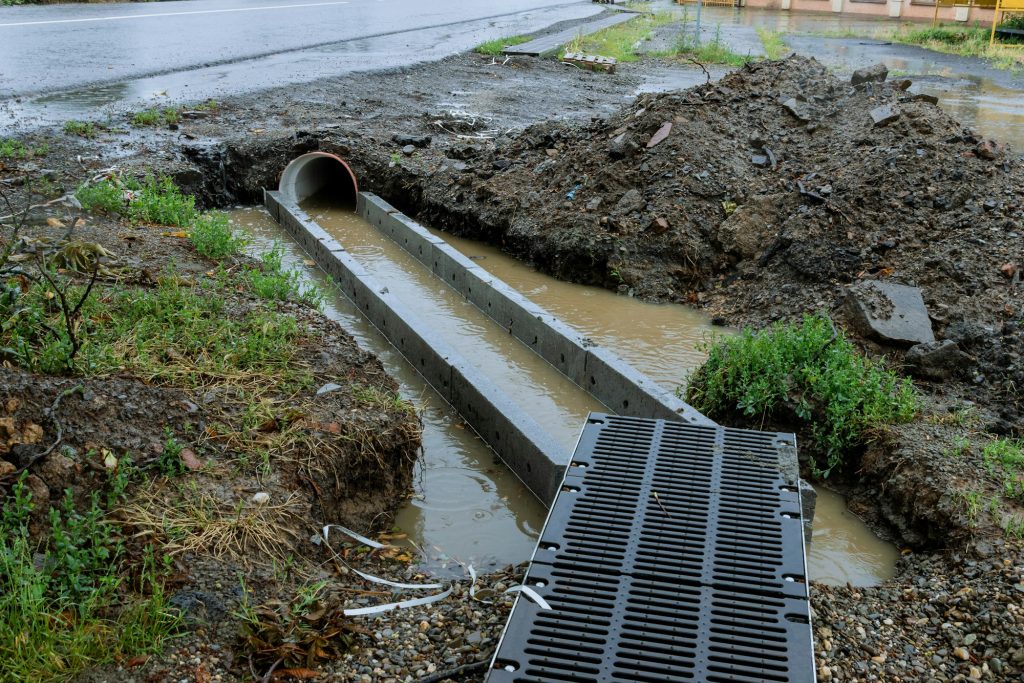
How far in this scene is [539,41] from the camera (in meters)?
21.3

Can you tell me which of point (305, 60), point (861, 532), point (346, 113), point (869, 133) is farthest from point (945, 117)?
point (305, 60)

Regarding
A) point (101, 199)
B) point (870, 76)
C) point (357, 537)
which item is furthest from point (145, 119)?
point (870, 76)

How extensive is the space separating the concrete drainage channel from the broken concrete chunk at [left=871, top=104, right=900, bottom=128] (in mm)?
4306

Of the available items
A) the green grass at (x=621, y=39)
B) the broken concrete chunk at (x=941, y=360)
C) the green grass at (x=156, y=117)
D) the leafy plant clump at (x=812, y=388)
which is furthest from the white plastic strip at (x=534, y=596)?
the green grass at (x=621, y=39)

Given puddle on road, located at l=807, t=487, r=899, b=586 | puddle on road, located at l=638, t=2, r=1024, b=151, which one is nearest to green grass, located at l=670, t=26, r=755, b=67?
puddle on road, located at l=638, t=2, r=1024, b=151

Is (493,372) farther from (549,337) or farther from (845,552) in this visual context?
(845,552)

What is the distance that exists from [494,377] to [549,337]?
1.78 ft

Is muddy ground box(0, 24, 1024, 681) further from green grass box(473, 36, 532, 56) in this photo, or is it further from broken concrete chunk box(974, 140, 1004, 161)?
green grass box(473, 36, 532, 56)

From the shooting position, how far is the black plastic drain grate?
3.04 meters

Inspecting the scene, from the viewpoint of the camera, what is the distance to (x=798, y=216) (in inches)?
324

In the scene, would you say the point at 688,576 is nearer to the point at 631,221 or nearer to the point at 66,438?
the point at 66,438

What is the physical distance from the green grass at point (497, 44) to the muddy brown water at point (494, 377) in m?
9.64

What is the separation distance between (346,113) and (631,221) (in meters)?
5.53

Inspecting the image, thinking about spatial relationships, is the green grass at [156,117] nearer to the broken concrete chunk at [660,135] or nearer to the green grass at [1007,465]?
the broken concrete chunk at [660,135]
